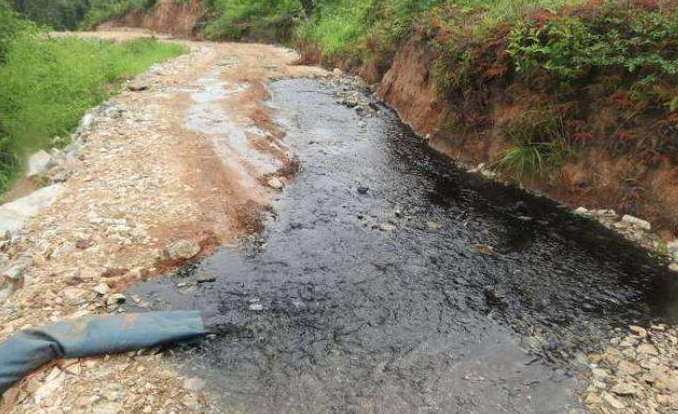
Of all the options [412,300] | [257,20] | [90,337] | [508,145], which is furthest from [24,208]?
[257,20]

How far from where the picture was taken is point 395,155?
11.7 metres

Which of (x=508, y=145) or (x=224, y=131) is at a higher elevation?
(x=508, y=145)

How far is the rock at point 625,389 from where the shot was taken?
197 inches

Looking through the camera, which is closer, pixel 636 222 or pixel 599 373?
pixel 599 373

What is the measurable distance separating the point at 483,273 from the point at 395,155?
526cm

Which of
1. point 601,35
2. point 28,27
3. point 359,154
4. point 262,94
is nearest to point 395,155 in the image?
point 359,154

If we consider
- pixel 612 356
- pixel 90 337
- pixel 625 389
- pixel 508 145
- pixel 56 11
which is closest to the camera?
pixel 625 389

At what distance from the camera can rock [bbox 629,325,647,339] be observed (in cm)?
584

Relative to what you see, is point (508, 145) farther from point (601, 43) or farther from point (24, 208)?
point (24, 208)

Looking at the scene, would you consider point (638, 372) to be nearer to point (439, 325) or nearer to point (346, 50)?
point (439, 325)

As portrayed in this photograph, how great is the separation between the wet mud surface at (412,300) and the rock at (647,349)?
0.39 meters

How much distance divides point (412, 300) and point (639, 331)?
280 cm

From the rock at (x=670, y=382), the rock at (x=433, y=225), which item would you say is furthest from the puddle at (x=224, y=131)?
the rock at (x=670, y=382)

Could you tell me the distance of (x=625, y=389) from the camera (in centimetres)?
505
